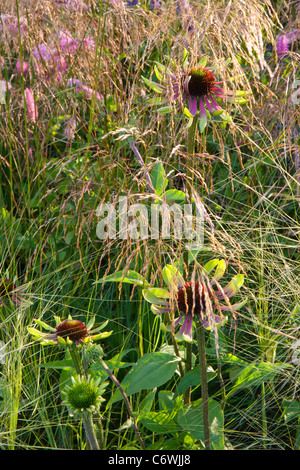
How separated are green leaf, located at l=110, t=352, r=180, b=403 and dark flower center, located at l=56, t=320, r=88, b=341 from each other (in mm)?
126

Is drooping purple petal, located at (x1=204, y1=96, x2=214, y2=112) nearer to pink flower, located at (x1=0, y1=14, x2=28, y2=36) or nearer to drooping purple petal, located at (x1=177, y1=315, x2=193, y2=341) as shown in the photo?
drooping purple petal, located at (x1=177, y1=315, x2=193, y2=341)

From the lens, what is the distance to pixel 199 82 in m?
1.13

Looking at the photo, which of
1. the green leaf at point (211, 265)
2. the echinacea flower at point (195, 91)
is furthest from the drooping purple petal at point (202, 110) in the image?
the green leaf at point (211, 265)

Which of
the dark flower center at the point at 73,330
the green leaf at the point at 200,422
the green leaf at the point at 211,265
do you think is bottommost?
the green leaf at the point at 200,422

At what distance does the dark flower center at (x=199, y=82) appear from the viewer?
1.12m

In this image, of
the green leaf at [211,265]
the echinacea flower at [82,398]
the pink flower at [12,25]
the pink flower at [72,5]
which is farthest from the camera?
the pink flower at [12,25]

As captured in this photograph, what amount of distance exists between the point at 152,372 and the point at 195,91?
601mm

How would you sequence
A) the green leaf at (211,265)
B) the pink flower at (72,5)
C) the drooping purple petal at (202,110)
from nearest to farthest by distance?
1. the green leaf at (211,265)
2. the drooping purple petal at (202,110)
3. the pink flower at (72,5)

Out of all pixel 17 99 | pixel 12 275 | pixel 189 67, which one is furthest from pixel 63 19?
pixel 12 275

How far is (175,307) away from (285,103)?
30.6 inches

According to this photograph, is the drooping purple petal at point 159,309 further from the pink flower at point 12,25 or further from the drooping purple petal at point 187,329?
the pink flower at point 12,25

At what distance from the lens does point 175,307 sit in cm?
95

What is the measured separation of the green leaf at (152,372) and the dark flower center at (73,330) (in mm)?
126

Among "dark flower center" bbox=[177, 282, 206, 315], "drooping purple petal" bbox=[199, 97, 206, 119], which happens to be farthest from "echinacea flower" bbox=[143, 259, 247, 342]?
"drooping purple petal" bbox=[199, 97, 206, 119]
